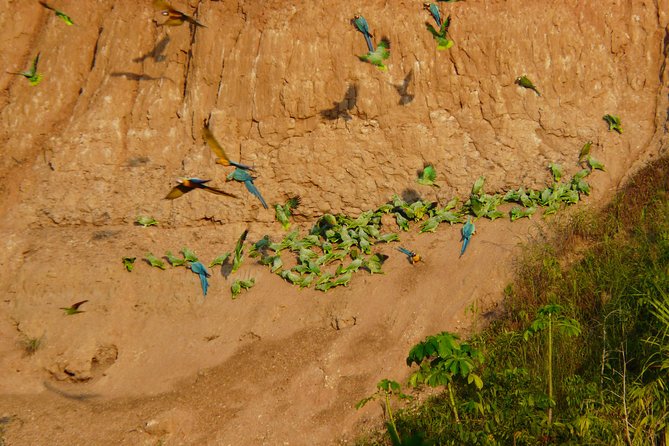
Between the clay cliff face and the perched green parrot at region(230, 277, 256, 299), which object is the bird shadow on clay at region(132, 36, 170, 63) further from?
the perched green parrot at region(230, 277, 256, 299)

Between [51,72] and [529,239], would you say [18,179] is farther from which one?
[529,239]

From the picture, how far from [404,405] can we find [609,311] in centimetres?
159

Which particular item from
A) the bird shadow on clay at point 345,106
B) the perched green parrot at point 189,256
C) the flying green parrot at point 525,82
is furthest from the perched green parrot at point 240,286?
the flying green parrot at point 525,82

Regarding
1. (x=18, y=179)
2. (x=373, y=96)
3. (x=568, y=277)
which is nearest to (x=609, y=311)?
(x=568, y=277)

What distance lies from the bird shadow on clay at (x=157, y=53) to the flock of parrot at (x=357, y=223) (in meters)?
1.14

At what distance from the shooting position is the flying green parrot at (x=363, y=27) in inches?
271

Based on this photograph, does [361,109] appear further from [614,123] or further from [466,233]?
[614,123]

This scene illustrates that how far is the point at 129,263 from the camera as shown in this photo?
6711 mm

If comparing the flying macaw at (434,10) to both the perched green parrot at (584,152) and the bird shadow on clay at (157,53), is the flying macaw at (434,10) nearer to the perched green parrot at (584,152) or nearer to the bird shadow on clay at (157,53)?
the perched green parrot at (584,152)

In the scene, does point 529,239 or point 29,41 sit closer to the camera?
point 529,239

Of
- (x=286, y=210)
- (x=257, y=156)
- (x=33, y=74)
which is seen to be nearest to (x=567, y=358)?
(x=286, y=210)

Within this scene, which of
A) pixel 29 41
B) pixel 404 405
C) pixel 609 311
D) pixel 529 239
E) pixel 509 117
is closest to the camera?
pixel 609 311

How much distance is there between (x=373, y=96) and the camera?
715 centimetres

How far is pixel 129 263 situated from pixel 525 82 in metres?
4.45
